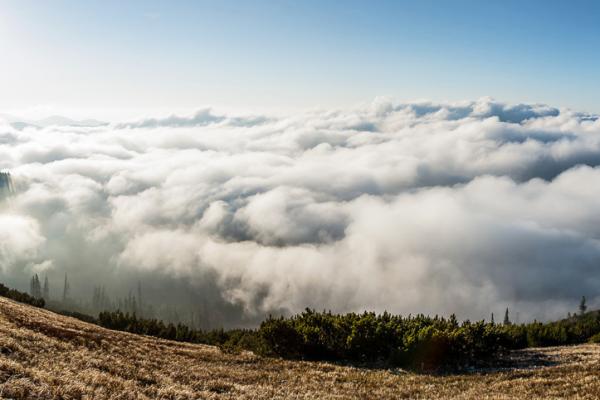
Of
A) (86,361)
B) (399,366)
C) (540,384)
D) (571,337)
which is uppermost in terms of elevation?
(86,361)

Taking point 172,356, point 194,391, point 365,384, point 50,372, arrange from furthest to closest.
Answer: point 172,356 < point 365,384 < point 194,391 < point 50,372

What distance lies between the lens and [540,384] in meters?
23.1

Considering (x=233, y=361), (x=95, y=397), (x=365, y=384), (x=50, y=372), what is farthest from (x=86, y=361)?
(x=365, y=384)

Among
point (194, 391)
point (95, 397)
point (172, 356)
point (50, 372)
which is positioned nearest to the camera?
point (95, 397)

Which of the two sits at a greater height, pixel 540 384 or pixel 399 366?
pixel 540 384

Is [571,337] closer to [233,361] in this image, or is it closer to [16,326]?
[233,361]

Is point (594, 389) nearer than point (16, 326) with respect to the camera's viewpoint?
Yes

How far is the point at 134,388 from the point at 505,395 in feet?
55.8

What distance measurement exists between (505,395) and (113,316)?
47.5m

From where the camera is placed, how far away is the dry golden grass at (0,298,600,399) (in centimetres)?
1716

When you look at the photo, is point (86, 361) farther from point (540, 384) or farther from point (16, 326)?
point (540, 384)

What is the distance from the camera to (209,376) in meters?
25.4

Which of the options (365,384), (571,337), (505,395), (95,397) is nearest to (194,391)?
(95,397)

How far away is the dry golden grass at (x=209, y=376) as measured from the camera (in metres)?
17.2
